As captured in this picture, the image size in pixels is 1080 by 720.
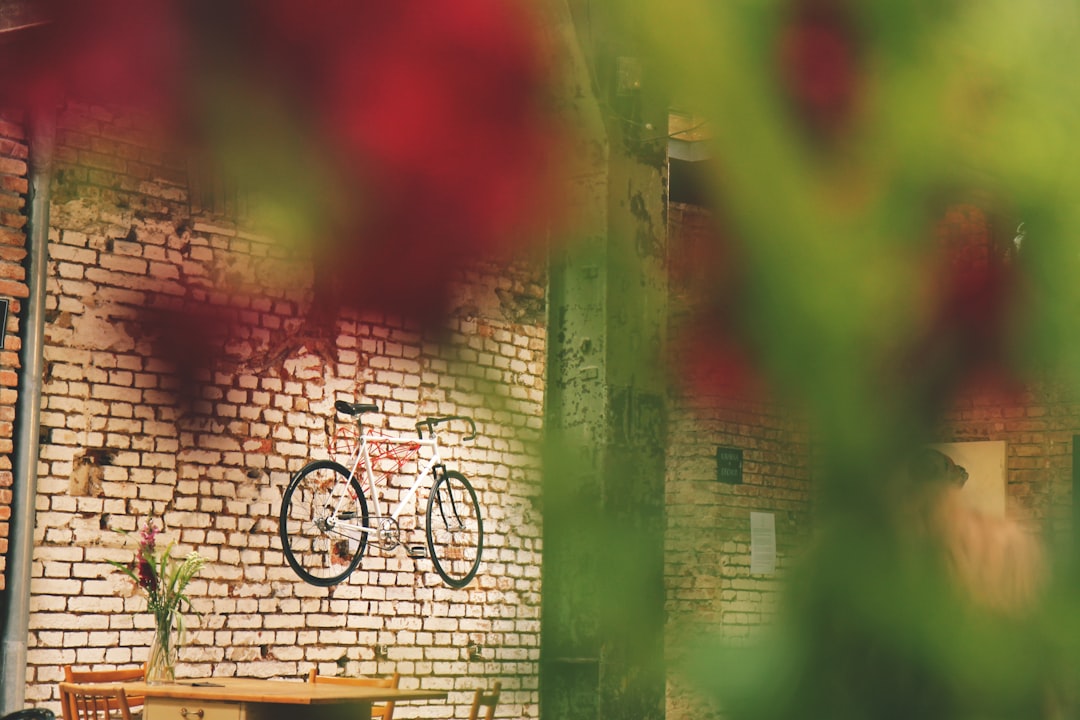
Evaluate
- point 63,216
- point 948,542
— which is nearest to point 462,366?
point 948,542

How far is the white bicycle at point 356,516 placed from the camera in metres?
5.96

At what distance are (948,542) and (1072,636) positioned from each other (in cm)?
5

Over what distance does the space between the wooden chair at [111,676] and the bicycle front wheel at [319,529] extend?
905mm

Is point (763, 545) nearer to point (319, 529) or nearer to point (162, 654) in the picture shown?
point (162, 654)

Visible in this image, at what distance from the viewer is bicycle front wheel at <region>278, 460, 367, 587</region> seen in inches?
235

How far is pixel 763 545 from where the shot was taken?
488 mm

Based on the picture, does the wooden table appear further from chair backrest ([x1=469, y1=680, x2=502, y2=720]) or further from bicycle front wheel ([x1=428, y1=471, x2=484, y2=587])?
chair backrest ([x1=469, y1=680, x2=502, y2=720])

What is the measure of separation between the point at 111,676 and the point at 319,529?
1.28 metres

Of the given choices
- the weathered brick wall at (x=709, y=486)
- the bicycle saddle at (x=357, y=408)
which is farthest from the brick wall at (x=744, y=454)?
the bicycle saddle at (x=357, y=408)

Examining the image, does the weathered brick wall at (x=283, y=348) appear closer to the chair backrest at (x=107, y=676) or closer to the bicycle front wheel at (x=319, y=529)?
the chair backrest at (x=107, y=676)

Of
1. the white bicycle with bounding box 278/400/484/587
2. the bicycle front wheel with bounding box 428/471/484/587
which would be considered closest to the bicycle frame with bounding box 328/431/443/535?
the white bicycle with bounding box 278/400/484/587

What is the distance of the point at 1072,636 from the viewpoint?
436 millimetres

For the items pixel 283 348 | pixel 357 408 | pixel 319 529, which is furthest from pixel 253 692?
pixel 283 348

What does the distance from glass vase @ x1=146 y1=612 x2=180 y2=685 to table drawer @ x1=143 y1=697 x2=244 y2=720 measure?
0.27ft
